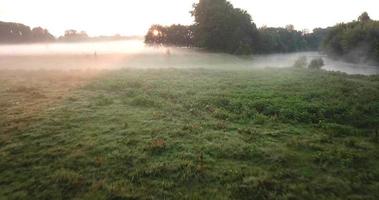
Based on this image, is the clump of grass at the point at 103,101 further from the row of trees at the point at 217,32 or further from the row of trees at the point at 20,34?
the row of trees at the point at 20,34

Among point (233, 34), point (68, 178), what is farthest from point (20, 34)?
point (68, 178)

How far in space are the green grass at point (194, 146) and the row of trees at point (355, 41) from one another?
53.2 meters

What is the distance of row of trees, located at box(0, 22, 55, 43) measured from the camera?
4053 inches

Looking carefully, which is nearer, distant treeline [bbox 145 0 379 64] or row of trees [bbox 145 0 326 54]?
distant treeline [bbox 145 0 379 64]

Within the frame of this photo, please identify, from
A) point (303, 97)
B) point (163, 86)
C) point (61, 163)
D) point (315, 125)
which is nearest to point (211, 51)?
point (163, 86)

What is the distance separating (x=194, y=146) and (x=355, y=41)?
7372cm

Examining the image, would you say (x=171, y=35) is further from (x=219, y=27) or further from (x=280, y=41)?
(x=280, y=41)

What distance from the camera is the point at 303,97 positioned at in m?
20.7

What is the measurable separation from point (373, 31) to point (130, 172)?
245 ft

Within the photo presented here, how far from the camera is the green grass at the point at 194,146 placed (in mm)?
9531

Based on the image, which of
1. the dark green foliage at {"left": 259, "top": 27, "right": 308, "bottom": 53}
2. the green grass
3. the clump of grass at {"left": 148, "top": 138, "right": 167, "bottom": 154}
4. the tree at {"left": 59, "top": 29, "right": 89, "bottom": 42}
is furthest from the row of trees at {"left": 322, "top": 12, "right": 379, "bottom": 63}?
the tree at {"left": 59, "top": 29, "right": 89, "bottom": 42}

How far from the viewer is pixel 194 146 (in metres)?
12.6

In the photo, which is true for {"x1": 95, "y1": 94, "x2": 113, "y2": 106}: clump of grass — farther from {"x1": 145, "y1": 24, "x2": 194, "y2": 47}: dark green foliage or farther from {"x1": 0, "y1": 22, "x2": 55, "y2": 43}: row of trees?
{"x1": 0, "y1": 22, "x2": 55, "y2": 43}: row of trees

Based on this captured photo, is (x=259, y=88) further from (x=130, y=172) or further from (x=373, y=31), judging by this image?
(x=373, y=31)
